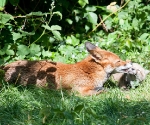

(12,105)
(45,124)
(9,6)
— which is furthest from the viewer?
(9,6)

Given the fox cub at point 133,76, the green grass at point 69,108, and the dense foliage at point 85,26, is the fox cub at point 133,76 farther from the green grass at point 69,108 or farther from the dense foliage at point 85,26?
the dense foliage at point 85,26

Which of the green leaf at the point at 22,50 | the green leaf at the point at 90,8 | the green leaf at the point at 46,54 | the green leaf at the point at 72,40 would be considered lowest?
the green leaf at the point at 46,54

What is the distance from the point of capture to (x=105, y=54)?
24.9ft

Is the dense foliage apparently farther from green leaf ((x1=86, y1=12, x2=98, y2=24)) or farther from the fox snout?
the fox snout

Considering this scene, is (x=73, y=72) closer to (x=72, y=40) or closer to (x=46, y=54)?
(x=46, y=54)

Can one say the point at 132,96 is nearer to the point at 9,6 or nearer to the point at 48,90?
the point at 48,90

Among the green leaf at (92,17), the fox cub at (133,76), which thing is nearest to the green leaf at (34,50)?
the fox cub at (133,76)

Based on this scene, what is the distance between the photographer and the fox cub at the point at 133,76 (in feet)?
24.6

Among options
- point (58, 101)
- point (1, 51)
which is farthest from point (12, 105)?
point (1, 51)

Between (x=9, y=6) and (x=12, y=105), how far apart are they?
3.91 meters

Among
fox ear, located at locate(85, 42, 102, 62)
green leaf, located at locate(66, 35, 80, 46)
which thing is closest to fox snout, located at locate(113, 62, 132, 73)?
fox ear, located at locate(85, 42, 102, 62)

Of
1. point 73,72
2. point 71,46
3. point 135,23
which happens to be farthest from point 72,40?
point 73,72

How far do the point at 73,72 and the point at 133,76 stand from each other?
3.32 ft

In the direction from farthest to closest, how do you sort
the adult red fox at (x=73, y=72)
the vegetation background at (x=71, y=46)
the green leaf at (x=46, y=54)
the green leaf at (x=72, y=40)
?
the green leaf at (x=72, y=40) < the green leaf at (x=46, y=54) < the adult red fox at (x=73, y=72) < the vegetation background at (x=71, y=46)
